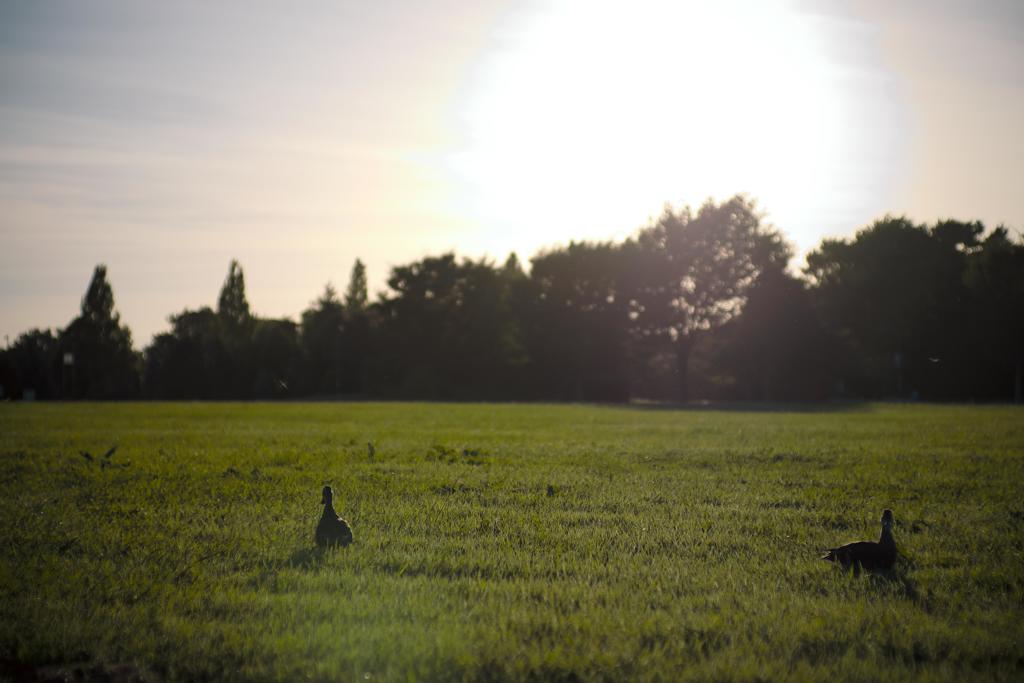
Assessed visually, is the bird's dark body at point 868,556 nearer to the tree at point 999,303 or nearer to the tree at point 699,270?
the tree at point 999,303

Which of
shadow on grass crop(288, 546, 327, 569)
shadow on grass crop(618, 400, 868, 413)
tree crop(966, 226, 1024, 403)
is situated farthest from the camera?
tree crop(966, 226, 1024, 403)

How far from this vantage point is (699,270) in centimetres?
7544

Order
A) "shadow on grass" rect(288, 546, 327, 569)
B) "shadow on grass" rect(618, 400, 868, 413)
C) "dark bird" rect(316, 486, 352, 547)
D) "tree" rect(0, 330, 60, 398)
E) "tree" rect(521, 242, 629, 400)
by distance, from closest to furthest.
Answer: "shadow on grass" rect(288, 546, 327, 569), "dark bird" rect(316, 486, 352, 547), "shadow on grass" rect(618, 400, 868, 413), "tree" rect(521, 242, 629, 400), "tree" rect(0, 330, 60, 398)

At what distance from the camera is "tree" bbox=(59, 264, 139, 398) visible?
90.4 meters

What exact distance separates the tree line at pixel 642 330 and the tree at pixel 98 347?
0.58 ft

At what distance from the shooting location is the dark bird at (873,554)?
8.56m

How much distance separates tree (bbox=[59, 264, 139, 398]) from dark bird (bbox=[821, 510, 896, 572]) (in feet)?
305

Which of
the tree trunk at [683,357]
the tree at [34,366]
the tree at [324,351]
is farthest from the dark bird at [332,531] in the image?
the tree at [34,366]

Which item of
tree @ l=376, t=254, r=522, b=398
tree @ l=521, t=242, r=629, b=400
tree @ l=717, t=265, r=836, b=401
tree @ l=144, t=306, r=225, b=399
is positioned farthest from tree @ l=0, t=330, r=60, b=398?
tree @ l=717, t=265, r=836, b=401

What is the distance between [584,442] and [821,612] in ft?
57.2

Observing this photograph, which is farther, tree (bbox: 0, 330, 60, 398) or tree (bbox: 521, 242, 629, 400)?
tree (bbox: 0, 330, 60, 398)

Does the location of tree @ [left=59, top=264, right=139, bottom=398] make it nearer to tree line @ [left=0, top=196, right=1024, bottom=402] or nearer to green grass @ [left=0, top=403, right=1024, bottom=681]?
A: tree line @ [left=0, top=196, right=1024, bottom=402]

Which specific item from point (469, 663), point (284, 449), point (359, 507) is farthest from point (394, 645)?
point (284, 449)

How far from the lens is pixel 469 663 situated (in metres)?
5.85
